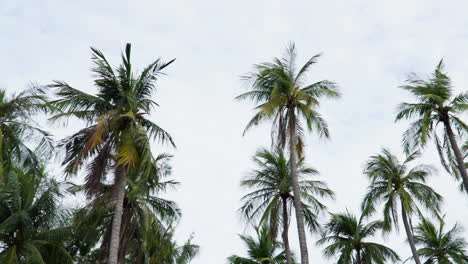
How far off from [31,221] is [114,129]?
8.24 m

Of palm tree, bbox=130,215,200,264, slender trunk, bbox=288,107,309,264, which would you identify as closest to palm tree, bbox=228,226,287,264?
palm tree, bbox=130,215,200,264

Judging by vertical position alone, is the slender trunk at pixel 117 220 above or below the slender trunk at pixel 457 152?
below

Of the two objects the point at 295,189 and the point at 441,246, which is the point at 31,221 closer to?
the point at 295,189

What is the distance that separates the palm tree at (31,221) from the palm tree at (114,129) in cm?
582

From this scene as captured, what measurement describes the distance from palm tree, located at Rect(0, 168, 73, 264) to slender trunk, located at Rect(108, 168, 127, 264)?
249 inches

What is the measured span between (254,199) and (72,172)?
40.1ft

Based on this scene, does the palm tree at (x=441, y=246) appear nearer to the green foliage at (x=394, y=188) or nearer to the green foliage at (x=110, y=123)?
the green foliage at (x=394, y=188)

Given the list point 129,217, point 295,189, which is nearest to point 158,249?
point 129,217

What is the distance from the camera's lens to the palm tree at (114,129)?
15.7m

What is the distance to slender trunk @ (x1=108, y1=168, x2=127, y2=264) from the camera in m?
15.0

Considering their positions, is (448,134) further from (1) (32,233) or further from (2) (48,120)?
(1) (32,233)

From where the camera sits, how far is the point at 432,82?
2148cm

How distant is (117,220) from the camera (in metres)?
15.7

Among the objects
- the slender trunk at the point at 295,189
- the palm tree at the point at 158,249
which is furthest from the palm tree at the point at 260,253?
the slender trunk at the point at 295,189
